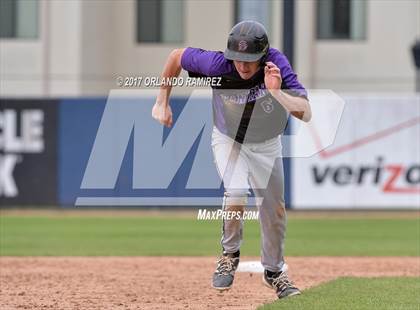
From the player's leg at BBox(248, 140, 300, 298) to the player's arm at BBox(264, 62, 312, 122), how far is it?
65 centimetres

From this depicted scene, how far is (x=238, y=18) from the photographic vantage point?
30781 mm

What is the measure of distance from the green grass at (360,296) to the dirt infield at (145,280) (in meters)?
0.37

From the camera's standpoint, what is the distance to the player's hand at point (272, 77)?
8117 mm

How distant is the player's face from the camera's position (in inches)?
331

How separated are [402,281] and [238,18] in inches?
821

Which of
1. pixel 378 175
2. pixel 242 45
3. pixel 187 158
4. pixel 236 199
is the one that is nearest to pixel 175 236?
pixel 187 158

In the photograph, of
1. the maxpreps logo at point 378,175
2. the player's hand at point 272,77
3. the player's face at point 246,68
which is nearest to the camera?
the player's hand at point 272,77

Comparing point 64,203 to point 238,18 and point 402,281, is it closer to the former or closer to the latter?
point 238,18

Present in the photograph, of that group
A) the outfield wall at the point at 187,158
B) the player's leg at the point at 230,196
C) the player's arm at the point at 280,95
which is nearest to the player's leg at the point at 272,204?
the player's leg at the point at 230,196

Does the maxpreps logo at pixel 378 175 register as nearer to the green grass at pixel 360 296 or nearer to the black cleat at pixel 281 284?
the green grass at pixel 360 296

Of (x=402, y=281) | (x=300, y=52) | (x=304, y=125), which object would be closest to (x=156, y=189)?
(x=304, y=125)

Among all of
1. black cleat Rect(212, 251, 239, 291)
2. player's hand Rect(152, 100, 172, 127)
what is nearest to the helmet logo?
player's hand Rect(152, 100, 172, 127)

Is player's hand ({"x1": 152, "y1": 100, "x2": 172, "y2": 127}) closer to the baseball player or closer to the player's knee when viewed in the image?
the baseball player

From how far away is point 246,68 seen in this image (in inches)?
332
